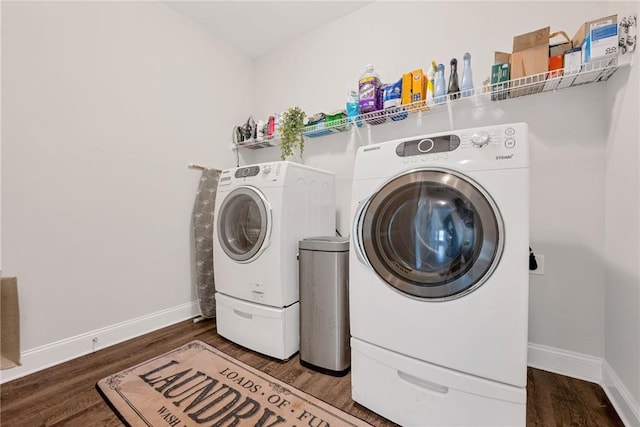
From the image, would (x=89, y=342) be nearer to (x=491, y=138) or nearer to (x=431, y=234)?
(x=431, y=234)

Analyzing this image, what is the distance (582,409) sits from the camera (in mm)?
1171

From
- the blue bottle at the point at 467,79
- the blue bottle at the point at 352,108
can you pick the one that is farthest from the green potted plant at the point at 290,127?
the blue bottle at the point at 467,79

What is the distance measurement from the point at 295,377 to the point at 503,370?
0.96 metres

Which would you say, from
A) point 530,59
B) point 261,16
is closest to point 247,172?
point 261,16

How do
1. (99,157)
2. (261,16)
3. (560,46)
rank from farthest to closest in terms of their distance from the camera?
(261,16) → (99,157) → (560,46)

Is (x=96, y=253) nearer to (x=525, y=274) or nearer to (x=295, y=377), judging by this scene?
(x=295, y=377)

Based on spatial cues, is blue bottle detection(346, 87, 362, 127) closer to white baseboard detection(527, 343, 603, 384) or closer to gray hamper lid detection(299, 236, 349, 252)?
gray hamper lid detection(299, 236, 349, 252)

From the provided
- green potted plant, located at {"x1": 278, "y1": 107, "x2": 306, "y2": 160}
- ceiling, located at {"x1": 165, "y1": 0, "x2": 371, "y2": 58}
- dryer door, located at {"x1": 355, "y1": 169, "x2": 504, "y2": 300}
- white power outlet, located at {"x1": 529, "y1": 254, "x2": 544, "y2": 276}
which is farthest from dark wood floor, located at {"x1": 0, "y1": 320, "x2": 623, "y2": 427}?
ceiling, located at {"x1": 165, "y1": 0, "x2": 371, "y2": 58}

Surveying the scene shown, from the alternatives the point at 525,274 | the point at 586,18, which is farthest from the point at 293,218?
the point at 586,18

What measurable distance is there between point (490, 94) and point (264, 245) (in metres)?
1.55

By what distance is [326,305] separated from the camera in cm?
142

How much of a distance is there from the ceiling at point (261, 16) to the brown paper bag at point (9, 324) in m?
2.18

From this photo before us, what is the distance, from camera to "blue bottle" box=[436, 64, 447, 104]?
1.63 m

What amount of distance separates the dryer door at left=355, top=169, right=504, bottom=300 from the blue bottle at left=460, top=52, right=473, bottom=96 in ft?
2.91
